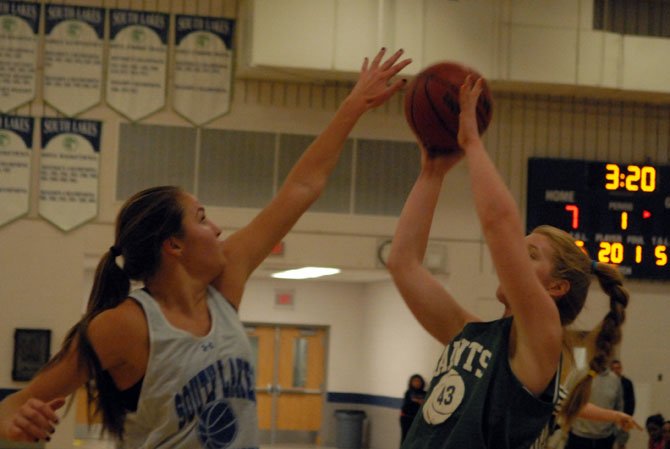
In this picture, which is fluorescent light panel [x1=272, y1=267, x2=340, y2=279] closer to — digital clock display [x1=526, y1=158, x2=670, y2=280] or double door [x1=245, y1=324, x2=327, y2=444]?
double door [x1=245, y1=324, x2=327, y2=444]

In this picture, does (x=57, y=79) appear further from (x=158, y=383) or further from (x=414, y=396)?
(x=158, y=383)

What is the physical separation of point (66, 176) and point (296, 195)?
8398mm

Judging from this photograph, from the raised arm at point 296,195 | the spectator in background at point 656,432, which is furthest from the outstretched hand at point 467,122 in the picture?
the spectator in background at point 656,432

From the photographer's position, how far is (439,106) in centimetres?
293

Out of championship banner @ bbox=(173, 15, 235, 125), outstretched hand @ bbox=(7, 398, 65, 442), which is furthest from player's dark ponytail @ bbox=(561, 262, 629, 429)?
championship banner @ bbox=(173, 15, 235, 125)

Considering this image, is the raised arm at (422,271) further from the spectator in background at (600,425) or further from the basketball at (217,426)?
the spectator in background at (600,425)

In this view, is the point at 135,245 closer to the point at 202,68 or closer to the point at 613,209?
the point at 202,68

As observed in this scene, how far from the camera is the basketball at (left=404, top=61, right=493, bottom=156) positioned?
112 inches

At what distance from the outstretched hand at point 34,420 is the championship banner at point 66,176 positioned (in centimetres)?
859

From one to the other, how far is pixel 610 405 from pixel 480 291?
1.88 m

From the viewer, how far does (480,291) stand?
11.3 meters

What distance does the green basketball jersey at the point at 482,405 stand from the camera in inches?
88.7

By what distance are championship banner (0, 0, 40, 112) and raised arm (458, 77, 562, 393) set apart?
8943 millimetres

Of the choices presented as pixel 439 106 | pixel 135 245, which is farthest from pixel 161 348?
pixel 439 106
